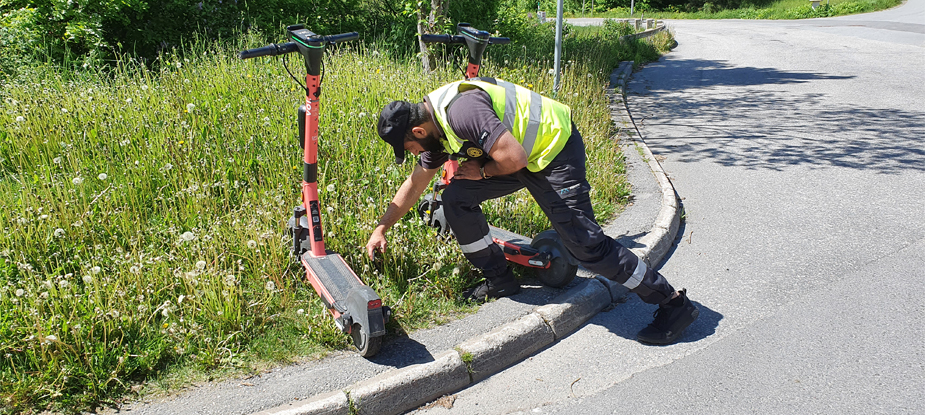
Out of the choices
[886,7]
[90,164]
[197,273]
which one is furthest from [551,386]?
[886,7]

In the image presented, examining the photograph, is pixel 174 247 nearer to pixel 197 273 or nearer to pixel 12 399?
pixel 197 273

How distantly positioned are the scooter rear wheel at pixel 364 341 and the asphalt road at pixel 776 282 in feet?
1.30

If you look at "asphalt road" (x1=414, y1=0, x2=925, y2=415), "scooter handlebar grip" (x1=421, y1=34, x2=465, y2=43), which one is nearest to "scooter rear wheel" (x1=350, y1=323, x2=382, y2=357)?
"asphalt road" (x1=414, y1=0, x2=925, y2=415)

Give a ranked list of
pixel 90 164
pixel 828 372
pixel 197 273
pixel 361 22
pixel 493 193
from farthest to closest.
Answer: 1. pixel 361 22
2. pixel 90 164
3. pixel 493 193
4. pixel 197 273
5. pixel 828 372

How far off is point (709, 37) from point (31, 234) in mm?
23180

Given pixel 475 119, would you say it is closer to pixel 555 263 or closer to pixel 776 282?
pixel 555 263

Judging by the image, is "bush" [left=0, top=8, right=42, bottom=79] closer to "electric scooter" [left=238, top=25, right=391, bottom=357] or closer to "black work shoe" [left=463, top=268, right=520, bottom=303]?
"electric scooter" [left=238, top=25, right=391, bottom=357]

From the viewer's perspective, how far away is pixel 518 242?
423 cm

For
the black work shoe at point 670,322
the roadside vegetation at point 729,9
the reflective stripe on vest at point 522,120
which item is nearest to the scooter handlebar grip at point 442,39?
the reflective stripe on vest at point 522,120

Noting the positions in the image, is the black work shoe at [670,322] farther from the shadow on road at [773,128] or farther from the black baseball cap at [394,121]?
the shadow on road at [773,128]

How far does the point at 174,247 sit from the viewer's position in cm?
399

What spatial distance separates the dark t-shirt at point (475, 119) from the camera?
316 centimetres

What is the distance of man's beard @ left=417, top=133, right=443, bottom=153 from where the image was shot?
11.2ft

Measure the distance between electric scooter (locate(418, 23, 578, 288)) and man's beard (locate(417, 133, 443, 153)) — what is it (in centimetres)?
29
